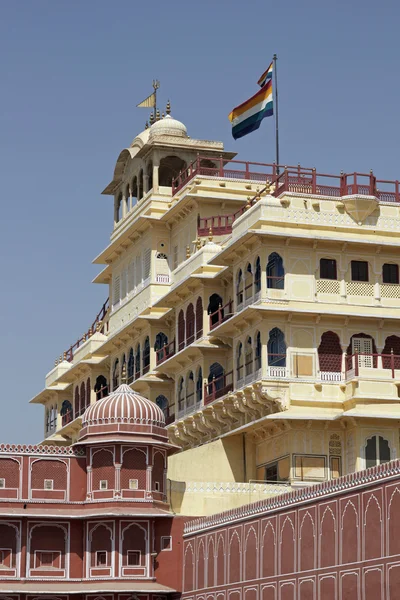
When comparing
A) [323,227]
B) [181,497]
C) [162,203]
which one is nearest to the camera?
[181,497]

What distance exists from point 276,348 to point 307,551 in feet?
47.4

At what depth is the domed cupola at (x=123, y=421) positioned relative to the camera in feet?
168

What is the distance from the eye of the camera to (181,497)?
52156 mm

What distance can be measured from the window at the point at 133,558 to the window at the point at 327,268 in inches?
506

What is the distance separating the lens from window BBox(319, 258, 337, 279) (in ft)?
183

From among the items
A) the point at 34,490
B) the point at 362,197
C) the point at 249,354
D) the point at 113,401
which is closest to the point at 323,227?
the point at 362,197

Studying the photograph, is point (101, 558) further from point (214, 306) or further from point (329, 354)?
point (214, 306)

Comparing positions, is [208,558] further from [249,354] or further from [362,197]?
[362,197]

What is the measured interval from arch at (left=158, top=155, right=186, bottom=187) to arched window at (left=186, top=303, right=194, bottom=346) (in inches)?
365

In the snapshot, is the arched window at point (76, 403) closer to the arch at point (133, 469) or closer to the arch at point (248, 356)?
the arch at point (248, 356)

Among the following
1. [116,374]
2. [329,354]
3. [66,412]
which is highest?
[66,412]

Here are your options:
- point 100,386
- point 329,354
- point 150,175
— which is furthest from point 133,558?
point 100,386

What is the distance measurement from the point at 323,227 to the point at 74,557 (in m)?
15.5

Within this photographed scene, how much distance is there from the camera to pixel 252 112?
6166 centimetres
